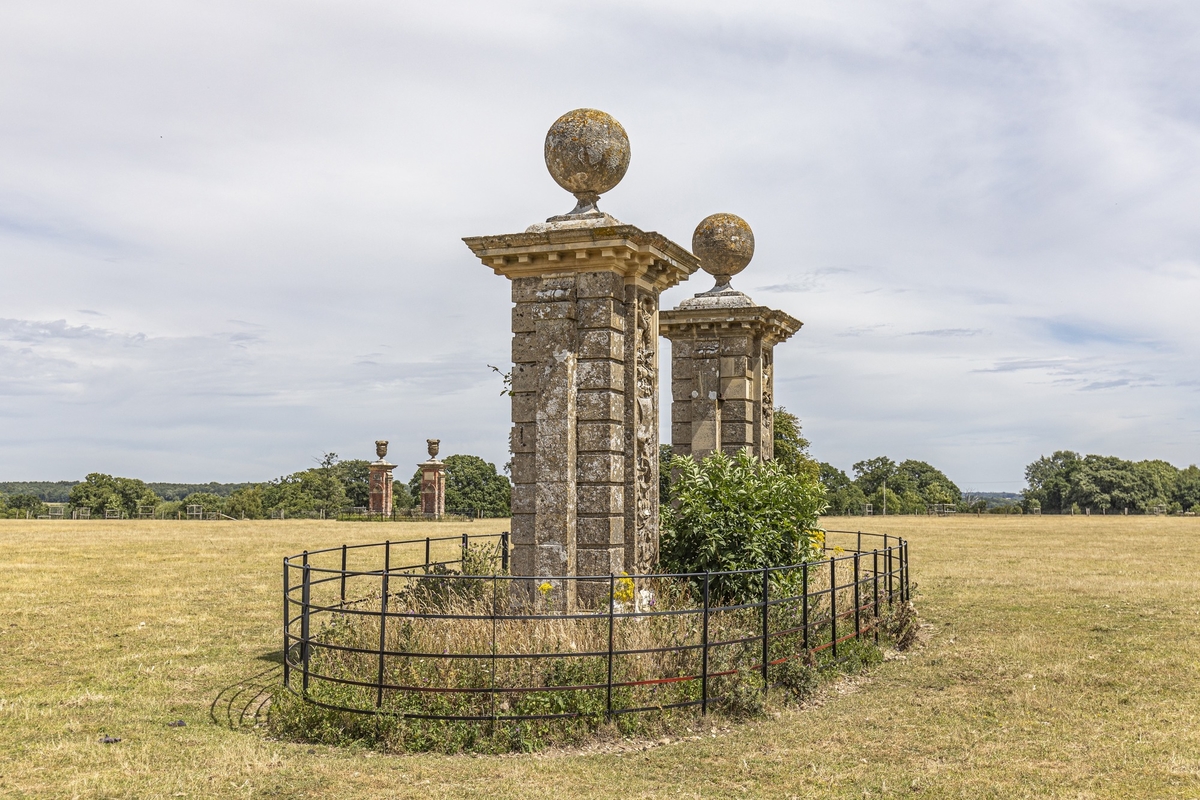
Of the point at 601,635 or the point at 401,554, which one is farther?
the point at 401,554

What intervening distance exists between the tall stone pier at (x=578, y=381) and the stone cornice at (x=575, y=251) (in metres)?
0.01

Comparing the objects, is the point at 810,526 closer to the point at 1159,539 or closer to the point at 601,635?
the point at 601,635

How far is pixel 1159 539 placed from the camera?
113 ft

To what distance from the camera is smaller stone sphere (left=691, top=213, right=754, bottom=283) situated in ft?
47.5

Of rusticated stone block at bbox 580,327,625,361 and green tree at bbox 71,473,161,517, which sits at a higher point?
rusticated stone block at bbox 580,327,625,361

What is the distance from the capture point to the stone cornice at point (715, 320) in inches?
556

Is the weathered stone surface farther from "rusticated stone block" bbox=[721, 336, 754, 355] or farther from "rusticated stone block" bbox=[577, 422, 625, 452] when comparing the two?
"rusticated stone block" bbox=[721, 336, 754, 355]

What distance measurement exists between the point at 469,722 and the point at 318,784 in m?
1.38

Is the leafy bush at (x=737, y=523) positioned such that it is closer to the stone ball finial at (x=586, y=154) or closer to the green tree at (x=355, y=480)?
the stone ball finial at (x=586, y=154)

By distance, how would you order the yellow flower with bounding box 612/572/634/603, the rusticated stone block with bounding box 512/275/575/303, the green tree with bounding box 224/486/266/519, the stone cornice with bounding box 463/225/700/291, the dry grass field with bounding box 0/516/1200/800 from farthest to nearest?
the green tree with bounding box 224/486/266/519 → the rusticated stone block with bounding box 512/275/575/303 → the stone cornice with bounding box 463/225/700/291 → the yellow flower with bounding box 612/572/634/603 → the dry grass field with bounding box 0/516/1200/800

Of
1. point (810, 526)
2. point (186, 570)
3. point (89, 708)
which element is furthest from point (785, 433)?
point (186, 570)

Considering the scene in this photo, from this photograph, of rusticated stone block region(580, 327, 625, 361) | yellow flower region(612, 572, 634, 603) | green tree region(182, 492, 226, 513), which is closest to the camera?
yellow flower region(612, 572, 634, 603)

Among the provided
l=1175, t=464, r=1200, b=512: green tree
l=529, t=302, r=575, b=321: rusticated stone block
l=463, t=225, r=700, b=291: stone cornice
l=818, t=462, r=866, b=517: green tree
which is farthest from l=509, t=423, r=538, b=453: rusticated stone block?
l=1175, t=464, r=1200, b=512: green tree

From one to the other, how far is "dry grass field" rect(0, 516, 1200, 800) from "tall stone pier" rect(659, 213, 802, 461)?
402 cm
